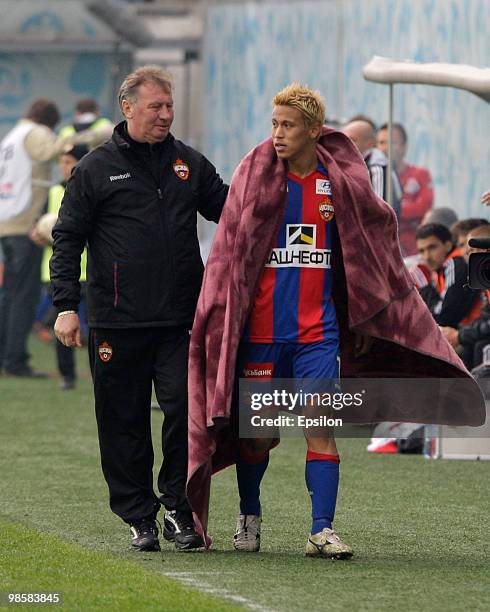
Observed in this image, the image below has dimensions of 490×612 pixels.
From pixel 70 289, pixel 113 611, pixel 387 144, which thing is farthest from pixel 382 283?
pixel 387 144

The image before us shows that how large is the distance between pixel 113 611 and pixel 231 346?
150 cm

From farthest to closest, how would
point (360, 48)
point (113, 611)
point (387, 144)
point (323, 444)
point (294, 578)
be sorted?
1. point (360, 48)
2. point (387, 144)
3. point (323, 444)
4. point (294, 578)
5. point (113, 611)

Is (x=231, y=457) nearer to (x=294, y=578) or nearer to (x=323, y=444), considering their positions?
A: (x=323, y=444)

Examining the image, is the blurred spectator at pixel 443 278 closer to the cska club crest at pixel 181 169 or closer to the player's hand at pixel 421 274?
the player's hand at pixel 421 274

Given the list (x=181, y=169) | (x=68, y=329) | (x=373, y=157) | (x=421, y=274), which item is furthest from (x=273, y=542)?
(x=373, y=157)

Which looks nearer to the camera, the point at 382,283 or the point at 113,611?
the point at 113,611

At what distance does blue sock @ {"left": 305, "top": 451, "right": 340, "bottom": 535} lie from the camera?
24.6 feet

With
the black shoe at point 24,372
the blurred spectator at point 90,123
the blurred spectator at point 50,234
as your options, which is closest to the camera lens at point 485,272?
the blurred spectator at point 50,234

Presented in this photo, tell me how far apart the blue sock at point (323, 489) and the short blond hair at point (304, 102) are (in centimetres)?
134

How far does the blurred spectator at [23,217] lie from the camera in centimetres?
1691

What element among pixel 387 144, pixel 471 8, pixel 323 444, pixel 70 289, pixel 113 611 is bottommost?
pixel 113 611

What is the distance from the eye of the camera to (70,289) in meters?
7.74

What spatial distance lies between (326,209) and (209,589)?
166cm

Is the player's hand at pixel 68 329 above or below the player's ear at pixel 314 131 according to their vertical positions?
below
